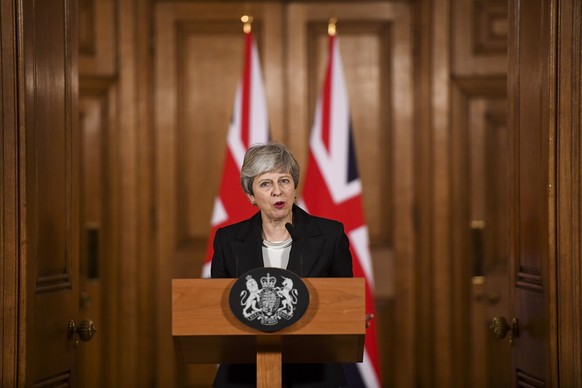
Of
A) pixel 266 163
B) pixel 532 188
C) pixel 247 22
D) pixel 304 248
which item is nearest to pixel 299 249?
pixel 304 248

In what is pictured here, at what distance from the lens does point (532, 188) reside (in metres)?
3.20

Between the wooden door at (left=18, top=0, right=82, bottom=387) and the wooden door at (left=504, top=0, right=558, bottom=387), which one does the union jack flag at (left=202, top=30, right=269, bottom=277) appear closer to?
the wooden door at (left=18, top=0, right=82, bottom=387)

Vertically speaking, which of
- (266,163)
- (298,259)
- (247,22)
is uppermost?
(247,22)

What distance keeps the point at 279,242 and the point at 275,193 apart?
183mm

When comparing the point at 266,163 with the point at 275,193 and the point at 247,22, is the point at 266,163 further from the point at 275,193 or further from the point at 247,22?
the point at 247,22

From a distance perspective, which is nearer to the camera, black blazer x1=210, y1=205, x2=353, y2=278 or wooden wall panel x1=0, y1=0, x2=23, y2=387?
wooden wall panel x1=0, y1=0, x2=23, y2=387

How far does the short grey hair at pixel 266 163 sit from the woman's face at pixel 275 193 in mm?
16

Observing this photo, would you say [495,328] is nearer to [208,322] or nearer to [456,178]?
[208,322]

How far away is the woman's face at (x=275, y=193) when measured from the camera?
9.70 feet

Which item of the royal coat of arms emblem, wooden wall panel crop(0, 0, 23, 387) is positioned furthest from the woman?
wooden wall panel crop(0, 0, 23, 387)

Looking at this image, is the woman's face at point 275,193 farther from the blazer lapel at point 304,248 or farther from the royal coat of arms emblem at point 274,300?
the royal coat of arms emblem at point 274,300

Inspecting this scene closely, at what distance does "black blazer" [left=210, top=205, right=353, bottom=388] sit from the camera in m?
2.95

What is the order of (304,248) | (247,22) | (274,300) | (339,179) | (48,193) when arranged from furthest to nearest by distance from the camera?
(247,22), (339,179), (48,193), (304,248), (274,300)

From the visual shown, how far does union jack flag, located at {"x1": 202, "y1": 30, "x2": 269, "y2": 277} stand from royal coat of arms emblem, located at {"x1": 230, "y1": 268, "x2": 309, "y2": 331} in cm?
252
